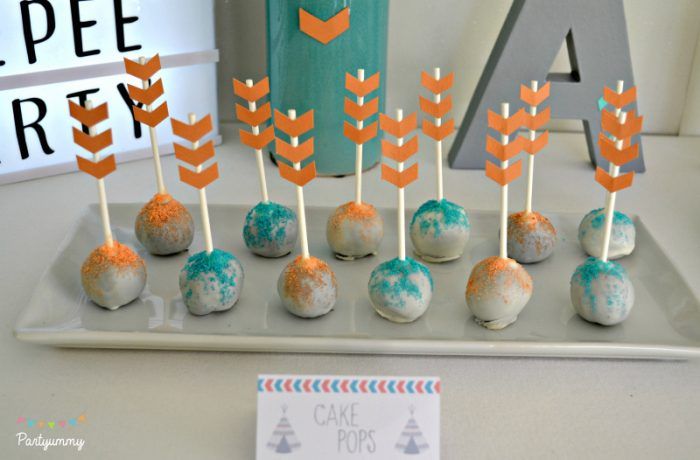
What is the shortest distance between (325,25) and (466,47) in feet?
1.14

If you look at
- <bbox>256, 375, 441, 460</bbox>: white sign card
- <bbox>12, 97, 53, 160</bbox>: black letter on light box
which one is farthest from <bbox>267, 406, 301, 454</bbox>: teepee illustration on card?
<bbox>12, 97, 53, 160</bbox>: black letter on light box

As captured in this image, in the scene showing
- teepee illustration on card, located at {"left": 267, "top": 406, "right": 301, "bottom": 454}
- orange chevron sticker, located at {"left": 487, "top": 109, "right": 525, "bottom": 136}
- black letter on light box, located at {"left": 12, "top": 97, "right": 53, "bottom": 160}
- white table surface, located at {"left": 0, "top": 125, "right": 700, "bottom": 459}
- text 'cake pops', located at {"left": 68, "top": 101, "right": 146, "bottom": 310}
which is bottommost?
white table surface, located at {"left": 0, "top": 125, "right": 700, "bottom": 459}

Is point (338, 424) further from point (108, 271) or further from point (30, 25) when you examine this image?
point (30, 25)

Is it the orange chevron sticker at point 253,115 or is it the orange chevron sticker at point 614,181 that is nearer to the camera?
the orange chevron sticker at point 614,181

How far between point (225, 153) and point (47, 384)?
2.13 ft

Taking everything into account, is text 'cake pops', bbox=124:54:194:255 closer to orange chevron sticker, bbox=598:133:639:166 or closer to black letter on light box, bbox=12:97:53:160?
black letter on light box, bbox=12:97:53:160

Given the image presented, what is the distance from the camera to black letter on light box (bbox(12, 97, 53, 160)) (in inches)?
46.5

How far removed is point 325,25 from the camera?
1.13 meters

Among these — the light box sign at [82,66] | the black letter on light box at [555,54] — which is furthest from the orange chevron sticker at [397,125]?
the light box sign at [82,66]

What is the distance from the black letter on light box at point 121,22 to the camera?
1203 mm

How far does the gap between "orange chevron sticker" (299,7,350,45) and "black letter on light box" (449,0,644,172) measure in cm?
26

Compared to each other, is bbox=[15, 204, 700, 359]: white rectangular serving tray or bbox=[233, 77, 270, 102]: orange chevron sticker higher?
bbox=[233, 77, 270, 102]: orange chevron sticker

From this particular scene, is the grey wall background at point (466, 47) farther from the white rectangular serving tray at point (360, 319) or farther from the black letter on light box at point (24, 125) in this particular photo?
the white rectangular serving tray at point (360, 319)

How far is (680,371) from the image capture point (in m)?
0.83
